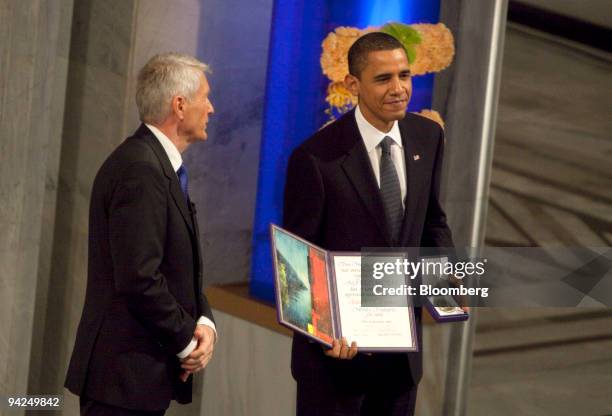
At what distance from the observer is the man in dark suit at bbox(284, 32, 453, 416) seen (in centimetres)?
387

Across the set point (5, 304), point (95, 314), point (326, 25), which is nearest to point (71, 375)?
point (95, 314)

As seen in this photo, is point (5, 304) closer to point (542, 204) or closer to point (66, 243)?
point (66, 243)

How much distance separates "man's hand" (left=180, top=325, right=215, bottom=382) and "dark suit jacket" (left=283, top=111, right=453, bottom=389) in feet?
1.16

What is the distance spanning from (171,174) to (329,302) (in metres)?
0.66

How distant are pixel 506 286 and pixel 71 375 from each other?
6.02ft

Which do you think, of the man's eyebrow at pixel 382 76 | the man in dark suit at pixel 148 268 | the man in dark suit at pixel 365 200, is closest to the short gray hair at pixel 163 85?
the man in dark suit at pixel 148 268

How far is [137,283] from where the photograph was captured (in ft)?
11.4

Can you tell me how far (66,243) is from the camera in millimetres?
5164

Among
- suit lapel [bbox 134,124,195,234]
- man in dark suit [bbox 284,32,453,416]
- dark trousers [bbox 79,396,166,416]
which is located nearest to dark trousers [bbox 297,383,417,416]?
man in dark suit [bbox 284,32,453,416]

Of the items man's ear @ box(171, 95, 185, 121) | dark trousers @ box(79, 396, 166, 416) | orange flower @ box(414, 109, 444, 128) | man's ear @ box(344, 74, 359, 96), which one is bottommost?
dark trousers @ box(79, 396, 166, 416)

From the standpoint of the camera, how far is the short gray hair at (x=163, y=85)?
3674 mm

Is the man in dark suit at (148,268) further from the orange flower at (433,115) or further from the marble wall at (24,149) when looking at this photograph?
the marble wall at (24,149)

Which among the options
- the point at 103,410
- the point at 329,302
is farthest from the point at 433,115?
the point at 103,410

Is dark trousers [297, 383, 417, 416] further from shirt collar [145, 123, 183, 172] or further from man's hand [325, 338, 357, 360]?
shirt collar [145, 123, 183, 172]
